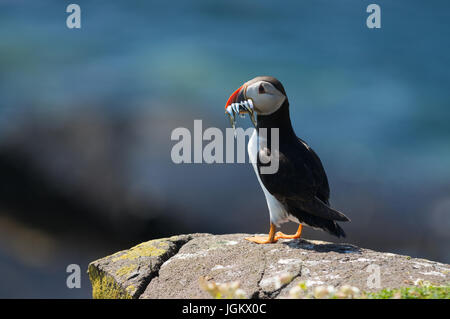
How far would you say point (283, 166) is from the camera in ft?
20.2

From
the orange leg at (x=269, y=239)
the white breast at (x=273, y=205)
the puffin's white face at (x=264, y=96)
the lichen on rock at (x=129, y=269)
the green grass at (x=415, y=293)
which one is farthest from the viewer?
the orange leg at (x=269, y=239)

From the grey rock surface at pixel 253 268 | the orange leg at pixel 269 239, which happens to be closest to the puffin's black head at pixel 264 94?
the orange leg at pixel 269 239

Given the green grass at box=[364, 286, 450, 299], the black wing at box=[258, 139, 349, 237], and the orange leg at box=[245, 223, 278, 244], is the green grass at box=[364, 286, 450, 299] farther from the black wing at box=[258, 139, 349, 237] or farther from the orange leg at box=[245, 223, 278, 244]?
the orange leg at box=[245, 223, 278, 244]

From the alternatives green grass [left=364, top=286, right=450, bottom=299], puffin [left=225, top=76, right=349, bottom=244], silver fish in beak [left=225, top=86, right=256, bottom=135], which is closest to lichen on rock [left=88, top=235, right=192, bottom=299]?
puffin [left=225, top=76, right=349, bottom=244]

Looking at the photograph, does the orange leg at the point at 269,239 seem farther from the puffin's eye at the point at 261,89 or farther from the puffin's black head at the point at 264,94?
the puffin's eye at the point at 261,89

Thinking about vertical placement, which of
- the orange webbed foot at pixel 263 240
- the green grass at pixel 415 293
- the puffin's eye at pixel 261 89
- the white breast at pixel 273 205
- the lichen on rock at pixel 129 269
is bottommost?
the lichen on rock at pixel 129 269

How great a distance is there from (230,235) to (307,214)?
4.45ft

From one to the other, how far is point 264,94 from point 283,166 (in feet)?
3.19

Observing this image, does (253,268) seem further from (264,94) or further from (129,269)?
(264,94)

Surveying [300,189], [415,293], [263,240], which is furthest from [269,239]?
[415,293]

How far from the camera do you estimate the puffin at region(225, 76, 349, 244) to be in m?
6.14

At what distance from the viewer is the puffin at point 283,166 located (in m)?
6.14
